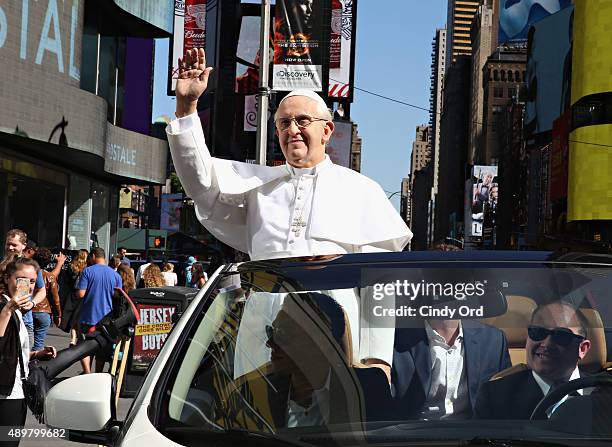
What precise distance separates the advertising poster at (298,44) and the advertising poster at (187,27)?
24400mm

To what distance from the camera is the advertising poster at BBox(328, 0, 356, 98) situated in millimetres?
49156

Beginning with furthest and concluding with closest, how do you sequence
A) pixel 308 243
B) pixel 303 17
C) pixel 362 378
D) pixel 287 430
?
pixel 303 17
pixel 308 243
pixel 362 378
pixel 287 430

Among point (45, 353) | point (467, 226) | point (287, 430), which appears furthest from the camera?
point (467, 226)

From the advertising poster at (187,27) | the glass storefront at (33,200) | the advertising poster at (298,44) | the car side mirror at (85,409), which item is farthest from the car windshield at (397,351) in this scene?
the advertising poster at (187,27)

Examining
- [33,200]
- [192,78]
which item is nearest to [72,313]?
[192,78]

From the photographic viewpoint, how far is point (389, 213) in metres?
4.36

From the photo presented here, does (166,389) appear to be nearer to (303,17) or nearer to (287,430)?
(287,430)

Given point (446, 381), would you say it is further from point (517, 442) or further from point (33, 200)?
point (33, 200)

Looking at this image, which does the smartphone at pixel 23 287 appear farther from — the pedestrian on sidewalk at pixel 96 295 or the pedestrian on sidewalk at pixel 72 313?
the pedestrian on sidewalk at pixel 72 313

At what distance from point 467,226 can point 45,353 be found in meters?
150

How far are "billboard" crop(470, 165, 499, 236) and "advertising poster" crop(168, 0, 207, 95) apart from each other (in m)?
94.5

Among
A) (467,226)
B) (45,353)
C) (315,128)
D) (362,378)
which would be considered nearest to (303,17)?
(45,353)

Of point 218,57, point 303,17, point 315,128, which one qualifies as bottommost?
point 315,128

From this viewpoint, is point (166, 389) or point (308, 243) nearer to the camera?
point (166, 389)
